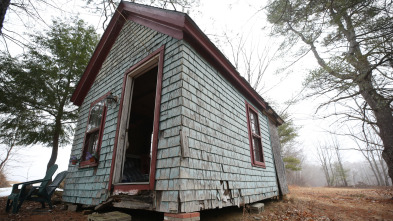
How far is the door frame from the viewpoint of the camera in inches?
123

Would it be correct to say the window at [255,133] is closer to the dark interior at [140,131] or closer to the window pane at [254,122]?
the window pane at [254,122]

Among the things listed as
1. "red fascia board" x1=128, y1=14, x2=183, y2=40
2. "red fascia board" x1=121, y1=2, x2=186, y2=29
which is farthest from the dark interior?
"red fascia board" x1=121, y1=2, x2=186, y2=29

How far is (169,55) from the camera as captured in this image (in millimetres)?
3688

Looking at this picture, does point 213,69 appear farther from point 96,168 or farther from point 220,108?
point 96,168

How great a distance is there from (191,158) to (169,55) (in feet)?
6.78

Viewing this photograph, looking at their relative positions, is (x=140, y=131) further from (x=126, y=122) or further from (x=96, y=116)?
(x=126, y=122)

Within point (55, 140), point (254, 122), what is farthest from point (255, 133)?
point (55, 140)

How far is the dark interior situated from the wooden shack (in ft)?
0.21

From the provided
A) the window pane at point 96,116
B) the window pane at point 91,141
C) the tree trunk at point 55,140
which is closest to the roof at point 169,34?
the window pane at point 96,116

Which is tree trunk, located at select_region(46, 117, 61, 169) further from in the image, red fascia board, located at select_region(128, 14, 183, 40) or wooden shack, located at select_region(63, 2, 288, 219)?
red fascia board, located at select_region(128, 14, 183, 40)

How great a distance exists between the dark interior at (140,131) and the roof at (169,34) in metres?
1.72

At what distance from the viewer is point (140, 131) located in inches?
299

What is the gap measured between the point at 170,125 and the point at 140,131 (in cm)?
495

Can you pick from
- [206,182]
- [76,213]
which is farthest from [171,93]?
[76,213]
